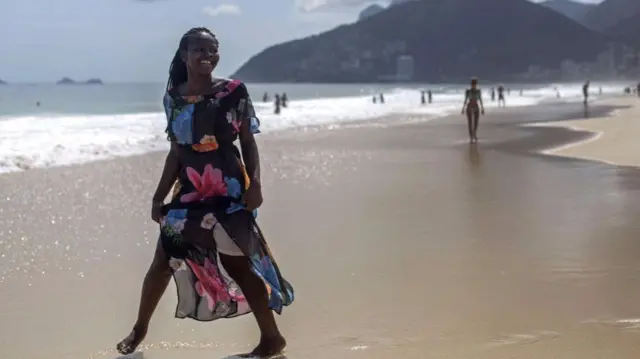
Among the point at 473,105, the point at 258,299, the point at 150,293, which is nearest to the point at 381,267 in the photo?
the point at 258,299

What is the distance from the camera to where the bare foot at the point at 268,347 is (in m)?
3.68

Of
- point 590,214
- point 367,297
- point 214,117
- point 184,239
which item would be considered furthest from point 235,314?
point 590,214

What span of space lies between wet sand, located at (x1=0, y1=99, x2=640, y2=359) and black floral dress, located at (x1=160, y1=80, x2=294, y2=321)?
61 cm

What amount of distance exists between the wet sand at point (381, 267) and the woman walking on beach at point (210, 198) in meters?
0.40

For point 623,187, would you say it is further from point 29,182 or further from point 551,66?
point 551,66

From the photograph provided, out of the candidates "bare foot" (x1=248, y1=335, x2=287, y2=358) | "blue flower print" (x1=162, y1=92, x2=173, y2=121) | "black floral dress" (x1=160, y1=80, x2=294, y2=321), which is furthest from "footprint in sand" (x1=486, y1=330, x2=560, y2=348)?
"blue flower print" (x1=162, y1=92, x2=173, y2=121)

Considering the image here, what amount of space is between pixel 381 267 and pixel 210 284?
2.12m

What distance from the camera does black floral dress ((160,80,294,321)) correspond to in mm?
3377

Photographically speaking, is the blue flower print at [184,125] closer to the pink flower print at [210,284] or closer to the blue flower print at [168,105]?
the blue flower print at [168,105]

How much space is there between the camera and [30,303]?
4.69m

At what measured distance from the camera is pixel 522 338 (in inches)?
154

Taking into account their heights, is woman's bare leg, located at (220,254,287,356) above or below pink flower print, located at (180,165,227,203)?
below

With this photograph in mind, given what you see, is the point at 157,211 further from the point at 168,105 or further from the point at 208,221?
the point at 168,105

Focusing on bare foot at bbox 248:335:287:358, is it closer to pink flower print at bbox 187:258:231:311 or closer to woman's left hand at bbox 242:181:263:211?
pink flower print at bbox 187:258:231:311
